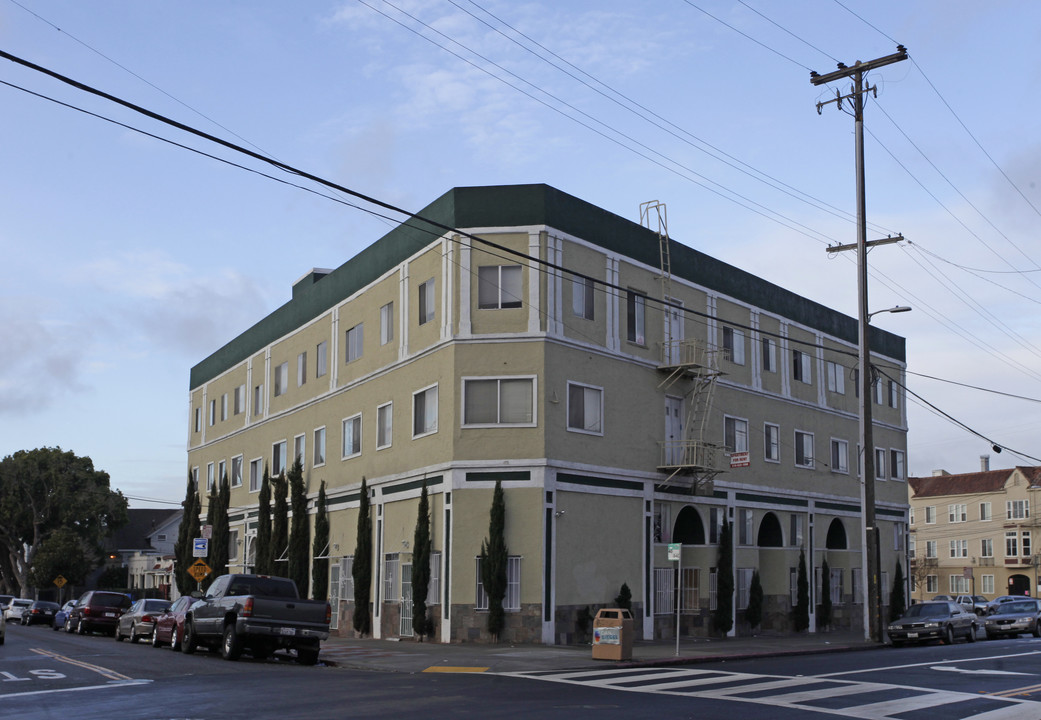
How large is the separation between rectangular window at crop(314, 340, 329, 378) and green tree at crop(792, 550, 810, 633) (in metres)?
18.9

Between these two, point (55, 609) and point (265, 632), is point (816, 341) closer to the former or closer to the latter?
point (265, 632)

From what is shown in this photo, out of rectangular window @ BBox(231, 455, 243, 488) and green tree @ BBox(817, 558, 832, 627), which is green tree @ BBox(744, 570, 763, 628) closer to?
green tree @ BBox(817, 558, 832, 627)

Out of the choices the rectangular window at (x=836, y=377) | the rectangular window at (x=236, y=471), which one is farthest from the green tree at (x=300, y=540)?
the rectangular window at (x=836, y=377)

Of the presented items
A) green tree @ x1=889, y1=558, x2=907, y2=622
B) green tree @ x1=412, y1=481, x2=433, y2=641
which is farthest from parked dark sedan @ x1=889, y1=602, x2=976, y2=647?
green tree @ x1=412, y1=481, x2=433, y2=641

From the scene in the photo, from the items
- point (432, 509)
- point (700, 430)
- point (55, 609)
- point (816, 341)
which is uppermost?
point (816, 341)

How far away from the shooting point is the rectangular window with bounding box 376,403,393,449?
34.1 metres

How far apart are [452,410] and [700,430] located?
885 centimetres

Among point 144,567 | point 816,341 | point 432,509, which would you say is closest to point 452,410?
point 432,509

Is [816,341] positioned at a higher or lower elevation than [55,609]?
higher

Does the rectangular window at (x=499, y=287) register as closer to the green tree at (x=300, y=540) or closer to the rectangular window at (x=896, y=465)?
the green tree at (x=300, y=540)

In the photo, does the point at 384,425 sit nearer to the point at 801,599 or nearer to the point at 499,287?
the point at 499,287

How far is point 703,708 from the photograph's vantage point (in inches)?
564

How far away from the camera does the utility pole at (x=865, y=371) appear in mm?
31922

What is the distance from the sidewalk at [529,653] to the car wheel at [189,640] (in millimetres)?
3032
